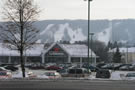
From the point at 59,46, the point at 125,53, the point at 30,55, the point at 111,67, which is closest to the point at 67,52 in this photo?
the point at 59,46

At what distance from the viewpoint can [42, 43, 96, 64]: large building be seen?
91.8 meters

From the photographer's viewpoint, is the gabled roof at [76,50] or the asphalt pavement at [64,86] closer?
the asphalt pavement at [64,86]

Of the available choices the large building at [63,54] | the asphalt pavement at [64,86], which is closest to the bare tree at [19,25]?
the asphalt pavement at [64,86]

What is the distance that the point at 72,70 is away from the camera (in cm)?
4056

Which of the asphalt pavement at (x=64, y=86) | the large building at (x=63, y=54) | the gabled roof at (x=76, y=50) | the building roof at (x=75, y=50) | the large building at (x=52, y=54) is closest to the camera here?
the asphalt pavement at (x=64, y=86)

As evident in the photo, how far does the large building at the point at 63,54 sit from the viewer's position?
91.8m

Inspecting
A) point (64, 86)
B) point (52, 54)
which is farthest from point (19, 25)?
point (52, 54)

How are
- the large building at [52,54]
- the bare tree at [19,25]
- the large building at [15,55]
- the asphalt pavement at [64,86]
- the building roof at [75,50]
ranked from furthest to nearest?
the large building at [15,55] → the building roof at [75,50] → the large building at [52,54] → the bare tree at [19,25] → the asphalt pavement at [64,86]

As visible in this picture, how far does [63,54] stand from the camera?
93.4 meters

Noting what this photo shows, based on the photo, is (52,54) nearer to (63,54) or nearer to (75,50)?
(63,54)

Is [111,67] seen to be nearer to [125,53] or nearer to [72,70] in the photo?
[72,70]

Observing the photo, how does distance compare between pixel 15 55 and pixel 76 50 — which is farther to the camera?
pixel 76 50

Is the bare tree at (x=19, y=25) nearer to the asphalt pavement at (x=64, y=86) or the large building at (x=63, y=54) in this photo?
the asphalt pavement at (x=64, y=86)

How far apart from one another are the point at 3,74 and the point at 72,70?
32.8 feet
